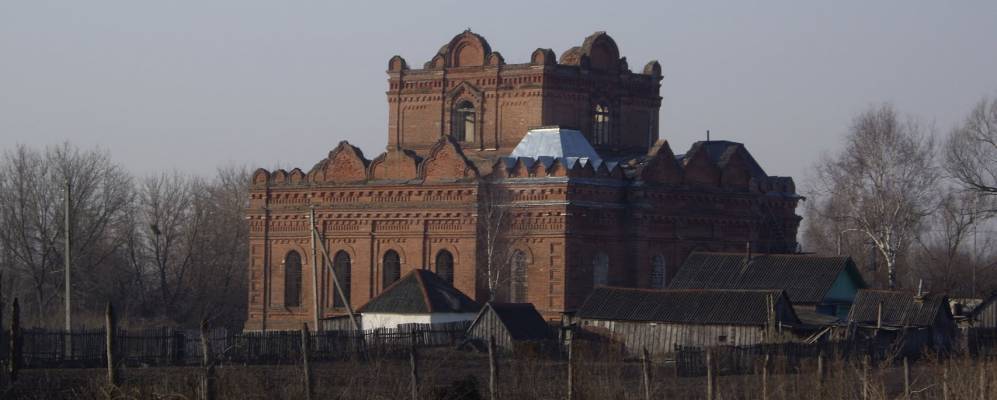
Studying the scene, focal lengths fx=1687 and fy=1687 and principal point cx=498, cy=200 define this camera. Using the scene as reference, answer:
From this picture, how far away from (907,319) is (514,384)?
15.3m

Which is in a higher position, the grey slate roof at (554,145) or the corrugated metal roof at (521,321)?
the grey slate roof at (554,145)

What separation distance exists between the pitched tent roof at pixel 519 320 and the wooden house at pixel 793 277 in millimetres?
3868

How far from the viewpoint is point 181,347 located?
33.4 metres

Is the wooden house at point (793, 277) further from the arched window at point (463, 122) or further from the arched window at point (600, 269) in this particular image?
the arched window at point (463, 122)

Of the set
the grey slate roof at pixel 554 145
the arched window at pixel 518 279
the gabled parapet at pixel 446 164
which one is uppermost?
the grey slate roof at pixel 554 145

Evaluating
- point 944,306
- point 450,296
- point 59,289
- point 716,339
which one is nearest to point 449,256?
point 450,296

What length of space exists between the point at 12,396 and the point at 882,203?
99.6 ft

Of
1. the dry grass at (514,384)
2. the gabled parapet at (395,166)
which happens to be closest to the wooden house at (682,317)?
the dry grass at (514,384)

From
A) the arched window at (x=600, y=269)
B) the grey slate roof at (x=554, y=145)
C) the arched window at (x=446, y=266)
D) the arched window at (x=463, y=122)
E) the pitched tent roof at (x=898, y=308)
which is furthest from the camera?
the arched window at (x=463, y=122)

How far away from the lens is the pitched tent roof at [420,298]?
130 ft

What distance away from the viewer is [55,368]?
3002 centimetres

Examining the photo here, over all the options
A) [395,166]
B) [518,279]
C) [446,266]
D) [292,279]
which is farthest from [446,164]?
[292,279]

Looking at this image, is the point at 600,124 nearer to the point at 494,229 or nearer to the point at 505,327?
the point at 494,229

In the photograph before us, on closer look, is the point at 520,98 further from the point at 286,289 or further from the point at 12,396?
the point at 12,396
